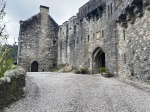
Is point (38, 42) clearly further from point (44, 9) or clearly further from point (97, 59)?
point (97, 59)

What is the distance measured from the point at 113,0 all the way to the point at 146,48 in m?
7.10

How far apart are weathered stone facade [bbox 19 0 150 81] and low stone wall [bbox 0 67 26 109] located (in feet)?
21.3

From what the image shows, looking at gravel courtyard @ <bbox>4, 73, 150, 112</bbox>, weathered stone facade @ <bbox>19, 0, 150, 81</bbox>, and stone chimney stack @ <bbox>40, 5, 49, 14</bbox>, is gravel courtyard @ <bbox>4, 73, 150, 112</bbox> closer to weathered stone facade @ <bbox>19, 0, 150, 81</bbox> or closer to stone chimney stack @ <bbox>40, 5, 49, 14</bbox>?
weathered stone facade @ <bbox>19, 0, 150, 81</bbox>

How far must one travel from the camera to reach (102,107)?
20.2 ft

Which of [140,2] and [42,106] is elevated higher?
[140,2]

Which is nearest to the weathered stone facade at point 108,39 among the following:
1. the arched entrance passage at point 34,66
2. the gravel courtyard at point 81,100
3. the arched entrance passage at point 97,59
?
the arched entrance passage at point 97,59

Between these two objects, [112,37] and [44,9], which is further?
[44,9]

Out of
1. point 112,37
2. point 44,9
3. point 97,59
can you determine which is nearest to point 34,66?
point 44,9

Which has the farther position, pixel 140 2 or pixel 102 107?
pixel 140 2

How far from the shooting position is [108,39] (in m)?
15.4

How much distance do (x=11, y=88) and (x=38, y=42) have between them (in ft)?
65.8

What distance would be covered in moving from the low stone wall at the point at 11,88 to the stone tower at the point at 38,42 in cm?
1817

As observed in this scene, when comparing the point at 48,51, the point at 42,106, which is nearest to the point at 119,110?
the point at 42,106

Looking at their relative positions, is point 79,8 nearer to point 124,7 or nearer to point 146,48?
point 124,7
